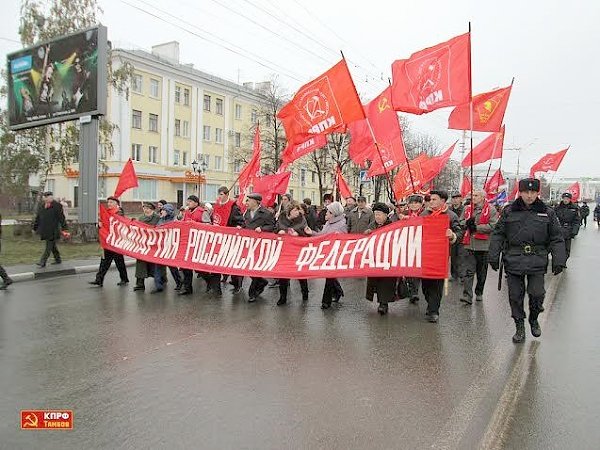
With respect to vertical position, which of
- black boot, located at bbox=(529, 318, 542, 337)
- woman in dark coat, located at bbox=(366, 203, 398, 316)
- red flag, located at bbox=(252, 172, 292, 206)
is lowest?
black boot, located at bbox=(529, 318, 542, 337)

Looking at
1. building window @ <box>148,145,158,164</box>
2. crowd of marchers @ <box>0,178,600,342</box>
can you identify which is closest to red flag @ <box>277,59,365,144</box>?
crowd of marchers @ <box>0,178,600,342</box>

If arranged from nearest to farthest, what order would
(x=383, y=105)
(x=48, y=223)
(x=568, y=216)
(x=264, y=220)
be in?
(x=264, y=220), (x=48, y=223), (x=383, y=105), (x=568, y=216)

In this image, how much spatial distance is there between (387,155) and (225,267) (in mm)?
6952

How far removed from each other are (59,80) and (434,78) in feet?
45.8

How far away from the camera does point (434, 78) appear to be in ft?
27.6

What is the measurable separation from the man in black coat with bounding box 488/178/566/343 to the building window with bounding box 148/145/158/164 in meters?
44.9

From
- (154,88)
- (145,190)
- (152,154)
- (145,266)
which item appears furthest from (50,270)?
(154,88)

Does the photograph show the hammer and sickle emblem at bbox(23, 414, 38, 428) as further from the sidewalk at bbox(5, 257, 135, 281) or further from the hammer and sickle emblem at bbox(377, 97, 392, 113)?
the hammer and sickle emblem at bbox(377, 97, 392, 113)

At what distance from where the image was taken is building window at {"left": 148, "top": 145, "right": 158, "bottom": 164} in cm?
4759

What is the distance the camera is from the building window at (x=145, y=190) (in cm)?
4558

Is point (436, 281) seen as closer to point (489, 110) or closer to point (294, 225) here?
point (294, 225)

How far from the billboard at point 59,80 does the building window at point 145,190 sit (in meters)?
26.9

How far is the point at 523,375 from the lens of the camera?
16.2ft

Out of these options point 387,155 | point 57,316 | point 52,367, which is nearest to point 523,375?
point 52,367
